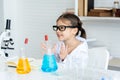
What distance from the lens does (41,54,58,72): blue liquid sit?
1713mm

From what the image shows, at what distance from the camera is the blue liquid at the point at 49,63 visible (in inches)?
67.4

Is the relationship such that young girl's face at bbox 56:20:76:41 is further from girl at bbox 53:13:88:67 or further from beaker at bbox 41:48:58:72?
beaker at bbox 41:48:58:72

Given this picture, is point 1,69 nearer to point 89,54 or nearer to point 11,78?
point 11,78

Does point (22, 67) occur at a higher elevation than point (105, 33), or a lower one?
lower

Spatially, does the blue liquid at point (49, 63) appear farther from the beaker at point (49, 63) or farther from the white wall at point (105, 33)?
the white wall at point (105, 33)

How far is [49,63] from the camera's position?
1.73m

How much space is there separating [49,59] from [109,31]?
1545mm

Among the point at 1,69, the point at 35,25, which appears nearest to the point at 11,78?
the point at 1,69

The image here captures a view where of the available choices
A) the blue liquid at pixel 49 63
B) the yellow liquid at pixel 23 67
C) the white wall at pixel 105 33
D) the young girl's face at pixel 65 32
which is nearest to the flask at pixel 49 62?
the blue liquid at pixel 49 63

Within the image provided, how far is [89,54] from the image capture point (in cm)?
196

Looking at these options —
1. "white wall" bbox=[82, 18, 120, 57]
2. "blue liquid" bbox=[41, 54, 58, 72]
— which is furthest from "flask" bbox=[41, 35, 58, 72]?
"white wall" bbox=[82, 18, 120, 57]

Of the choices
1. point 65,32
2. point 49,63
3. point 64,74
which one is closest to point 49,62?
point 49,63

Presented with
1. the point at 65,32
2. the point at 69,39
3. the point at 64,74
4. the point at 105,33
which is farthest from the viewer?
the point at 105,33

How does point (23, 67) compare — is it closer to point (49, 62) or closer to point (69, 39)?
point (49, 62)
